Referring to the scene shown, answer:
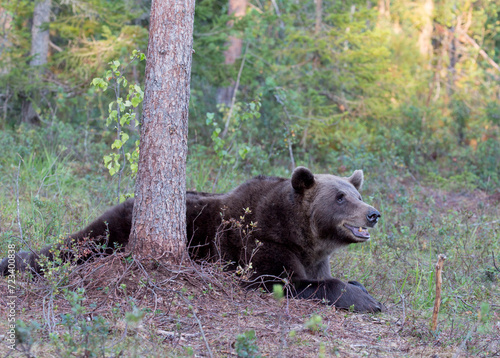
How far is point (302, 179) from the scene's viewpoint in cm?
589

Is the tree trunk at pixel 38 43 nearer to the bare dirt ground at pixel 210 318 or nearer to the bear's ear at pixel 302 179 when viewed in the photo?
Result: the bear's ear at pixel 302 179

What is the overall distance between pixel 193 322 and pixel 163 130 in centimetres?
174

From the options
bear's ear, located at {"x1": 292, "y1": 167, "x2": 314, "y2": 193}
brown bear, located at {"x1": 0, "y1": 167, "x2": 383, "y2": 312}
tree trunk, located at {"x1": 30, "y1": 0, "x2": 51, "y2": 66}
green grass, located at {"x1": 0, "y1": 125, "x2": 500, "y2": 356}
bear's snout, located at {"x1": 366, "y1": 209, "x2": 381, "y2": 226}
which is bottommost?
green grass, located at {"x1": 0, "y1": 125, "x2": 500, "y2": 356}

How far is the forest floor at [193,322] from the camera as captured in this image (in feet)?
12.3

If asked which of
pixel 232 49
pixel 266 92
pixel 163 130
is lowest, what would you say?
pixel 163 130

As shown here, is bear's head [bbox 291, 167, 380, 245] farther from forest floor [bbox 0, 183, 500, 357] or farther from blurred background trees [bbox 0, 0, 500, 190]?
blurred background trees [bbox 0, 0, 500, 190]

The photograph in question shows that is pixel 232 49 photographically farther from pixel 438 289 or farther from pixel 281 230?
pixel 438 289

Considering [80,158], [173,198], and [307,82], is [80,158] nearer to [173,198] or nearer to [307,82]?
[307,82]

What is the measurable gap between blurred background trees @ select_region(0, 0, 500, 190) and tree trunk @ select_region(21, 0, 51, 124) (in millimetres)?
35

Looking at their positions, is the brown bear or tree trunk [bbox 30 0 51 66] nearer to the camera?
the brown bear

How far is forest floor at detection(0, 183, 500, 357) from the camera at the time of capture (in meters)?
3.74

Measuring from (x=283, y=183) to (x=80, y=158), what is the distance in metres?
7.33

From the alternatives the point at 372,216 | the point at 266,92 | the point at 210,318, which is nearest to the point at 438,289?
the point at 372,216

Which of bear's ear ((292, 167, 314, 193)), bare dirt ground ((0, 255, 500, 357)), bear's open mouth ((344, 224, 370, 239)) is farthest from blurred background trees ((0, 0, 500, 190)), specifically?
bare dirt ground ((0, 255, 500, 357))
